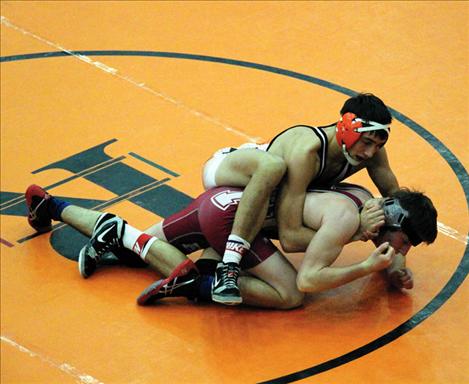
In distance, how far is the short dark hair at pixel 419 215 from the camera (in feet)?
19.4

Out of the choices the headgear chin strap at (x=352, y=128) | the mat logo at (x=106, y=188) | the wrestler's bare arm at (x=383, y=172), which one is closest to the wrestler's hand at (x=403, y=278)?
the wrestler's bare arm at (x=383, y=172)

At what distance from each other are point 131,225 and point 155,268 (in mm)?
587

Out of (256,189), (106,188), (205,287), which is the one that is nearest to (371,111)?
(256,189)

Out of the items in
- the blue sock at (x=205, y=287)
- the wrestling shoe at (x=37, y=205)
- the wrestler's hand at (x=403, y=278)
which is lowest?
the wrestling shoe at (x=37, y=205)

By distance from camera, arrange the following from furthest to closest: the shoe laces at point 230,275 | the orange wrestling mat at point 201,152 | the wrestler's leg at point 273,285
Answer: the wrestler's leg at point 273,285
the shoe laces at point 230,275
the orange wrestling mat at point 201,152

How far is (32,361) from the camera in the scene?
5910 millimetres

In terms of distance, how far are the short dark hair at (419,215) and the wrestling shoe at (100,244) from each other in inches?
62.9

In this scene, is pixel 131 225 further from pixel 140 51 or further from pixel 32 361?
pixel 140 51

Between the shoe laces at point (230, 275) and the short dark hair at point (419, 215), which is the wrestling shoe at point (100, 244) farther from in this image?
the short dark hair at point (419, 215)

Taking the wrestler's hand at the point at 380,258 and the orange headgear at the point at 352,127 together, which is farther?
the orange headgear at the point at 352,127

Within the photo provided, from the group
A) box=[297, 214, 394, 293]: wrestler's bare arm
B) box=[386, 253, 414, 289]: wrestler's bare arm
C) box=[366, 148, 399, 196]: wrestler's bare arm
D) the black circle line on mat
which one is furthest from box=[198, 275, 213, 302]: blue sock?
box=[366, 148, 399, 196]: wrestler's bare arm

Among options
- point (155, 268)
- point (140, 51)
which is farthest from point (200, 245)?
point (140, 51)

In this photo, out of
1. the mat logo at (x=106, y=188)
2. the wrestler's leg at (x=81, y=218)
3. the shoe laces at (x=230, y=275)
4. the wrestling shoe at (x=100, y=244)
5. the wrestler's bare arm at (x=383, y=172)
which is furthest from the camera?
the mat logo at (x=106, y=188)

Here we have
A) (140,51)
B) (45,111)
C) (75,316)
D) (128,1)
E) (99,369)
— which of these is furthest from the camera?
(128,1)
